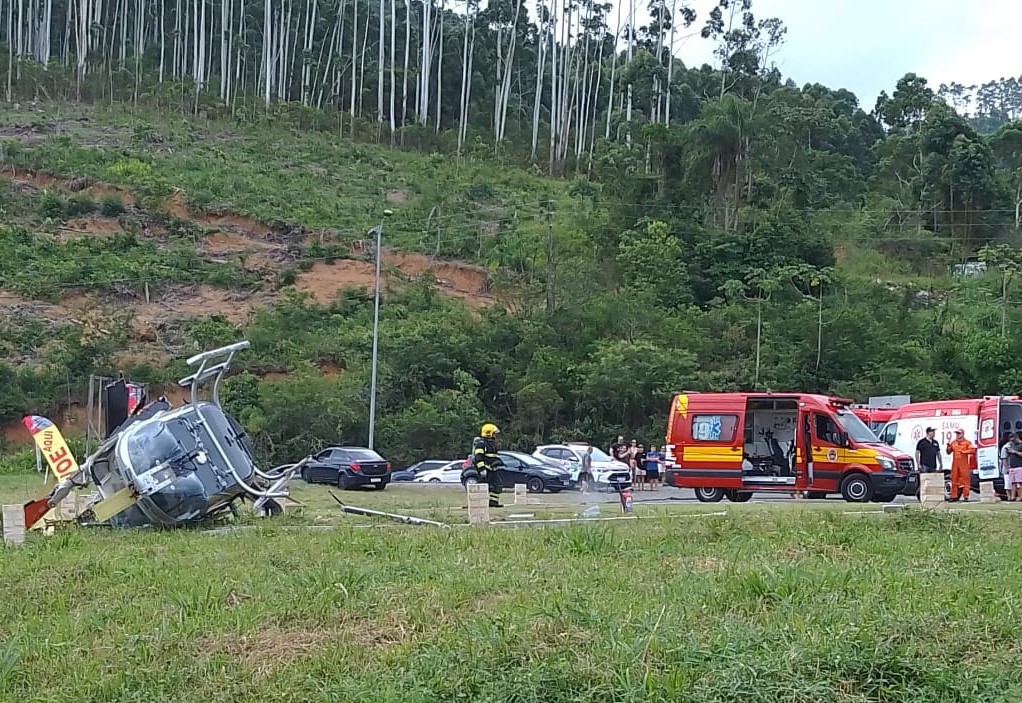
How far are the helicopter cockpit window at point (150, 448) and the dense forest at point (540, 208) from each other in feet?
80.9

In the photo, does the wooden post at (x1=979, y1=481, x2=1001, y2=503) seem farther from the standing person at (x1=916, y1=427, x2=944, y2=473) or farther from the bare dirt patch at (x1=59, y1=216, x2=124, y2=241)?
the bare dirt patch at (x1=59, y1=216, x2=124, y2=241)

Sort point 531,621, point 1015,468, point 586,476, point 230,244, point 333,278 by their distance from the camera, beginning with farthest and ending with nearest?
point 230,244
point 333,278
point 586,476
point 1015,468
point 531,621

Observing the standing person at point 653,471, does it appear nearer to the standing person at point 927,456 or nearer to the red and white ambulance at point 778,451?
the red and white ambulance at point 778,451

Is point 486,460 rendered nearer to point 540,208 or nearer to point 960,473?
point 960,473

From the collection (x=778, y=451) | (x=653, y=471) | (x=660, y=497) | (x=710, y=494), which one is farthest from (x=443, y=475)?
(x=778, y=451)

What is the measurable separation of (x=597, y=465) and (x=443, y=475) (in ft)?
15.8

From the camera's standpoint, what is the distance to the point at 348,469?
30047mm

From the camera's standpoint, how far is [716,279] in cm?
4909

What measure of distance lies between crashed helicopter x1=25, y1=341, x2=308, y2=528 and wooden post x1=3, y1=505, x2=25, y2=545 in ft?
3.02

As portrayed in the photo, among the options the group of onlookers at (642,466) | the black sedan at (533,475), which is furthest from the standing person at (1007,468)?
the black sedan at (533,475)

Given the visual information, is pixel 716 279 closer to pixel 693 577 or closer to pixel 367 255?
pixel 367 255

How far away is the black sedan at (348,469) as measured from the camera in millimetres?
30000

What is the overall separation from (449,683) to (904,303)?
145 ft

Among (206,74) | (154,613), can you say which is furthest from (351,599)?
(206,74)
